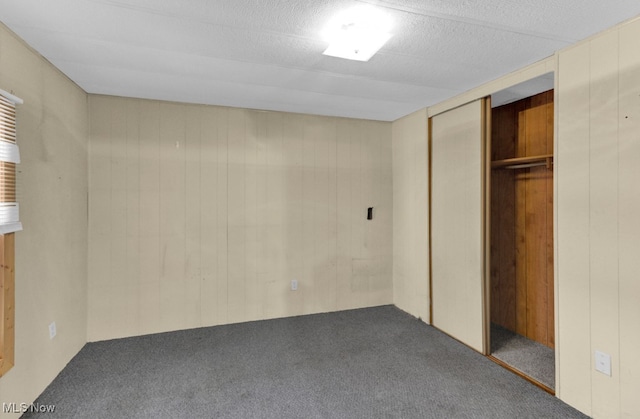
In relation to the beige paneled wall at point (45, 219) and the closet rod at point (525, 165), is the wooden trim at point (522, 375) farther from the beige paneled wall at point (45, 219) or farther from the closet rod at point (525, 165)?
the beige paneled wall at point (45, 219)

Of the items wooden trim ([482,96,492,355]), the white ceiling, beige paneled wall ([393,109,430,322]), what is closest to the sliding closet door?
wooden trim ([482,96,492,355])

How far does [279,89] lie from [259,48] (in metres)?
0.75

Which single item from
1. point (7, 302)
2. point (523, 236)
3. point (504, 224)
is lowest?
point (7, 302)

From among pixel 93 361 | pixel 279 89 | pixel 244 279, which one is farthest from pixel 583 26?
pixel 93 361

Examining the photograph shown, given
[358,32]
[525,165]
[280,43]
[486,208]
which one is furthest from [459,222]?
[280,43]

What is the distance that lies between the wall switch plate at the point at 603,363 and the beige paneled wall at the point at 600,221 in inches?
1.1

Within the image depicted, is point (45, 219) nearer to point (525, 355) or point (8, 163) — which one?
point (8, 163)

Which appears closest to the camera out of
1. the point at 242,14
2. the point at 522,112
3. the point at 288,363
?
the point at 242,14

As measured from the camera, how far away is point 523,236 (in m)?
3.04

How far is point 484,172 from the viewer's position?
2.67 meters

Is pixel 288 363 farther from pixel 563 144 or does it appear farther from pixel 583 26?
pixel 583 26

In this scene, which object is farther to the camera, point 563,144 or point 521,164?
point 521,164

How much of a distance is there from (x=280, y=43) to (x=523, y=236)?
8.96 feet

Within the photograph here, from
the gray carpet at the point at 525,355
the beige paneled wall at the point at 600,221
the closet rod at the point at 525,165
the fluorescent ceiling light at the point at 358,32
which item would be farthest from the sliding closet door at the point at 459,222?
the fluorescent ceiling light at the point at 358,32
